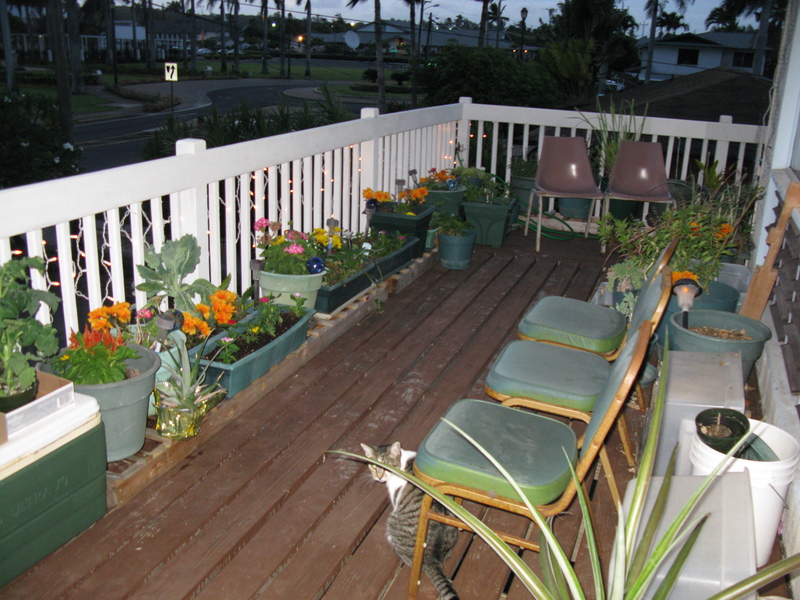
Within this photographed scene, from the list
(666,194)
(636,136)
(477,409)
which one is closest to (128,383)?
(477,409)

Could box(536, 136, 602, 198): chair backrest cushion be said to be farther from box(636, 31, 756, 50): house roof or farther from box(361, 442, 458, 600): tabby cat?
box(636, 31, 756, 50): house roof

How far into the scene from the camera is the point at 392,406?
9.84ft

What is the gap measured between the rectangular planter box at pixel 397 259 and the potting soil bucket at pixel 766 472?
2.36 metres

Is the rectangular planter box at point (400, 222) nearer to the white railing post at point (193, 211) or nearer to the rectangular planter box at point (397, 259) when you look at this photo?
the rectangular planter box at point (397, 259)

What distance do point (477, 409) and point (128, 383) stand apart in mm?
1123

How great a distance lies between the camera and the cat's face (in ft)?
7.22

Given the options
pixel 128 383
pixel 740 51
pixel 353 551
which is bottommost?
pixel 353 551

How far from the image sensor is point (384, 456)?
7.39ft

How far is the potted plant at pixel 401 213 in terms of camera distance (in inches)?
176

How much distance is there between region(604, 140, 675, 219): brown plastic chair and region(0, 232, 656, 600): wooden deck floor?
2258 millimetres

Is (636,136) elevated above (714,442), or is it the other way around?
(636,136)

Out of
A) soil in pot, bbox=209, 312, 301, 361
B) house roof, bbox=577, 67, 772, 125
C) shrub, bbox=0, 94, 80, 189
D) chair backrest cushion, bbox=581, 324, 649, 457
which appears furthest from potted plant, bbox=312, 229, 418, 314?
house roof, bbox=577, 67, 772, 125

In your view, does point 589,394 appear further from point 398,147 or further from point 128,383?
point 398,147

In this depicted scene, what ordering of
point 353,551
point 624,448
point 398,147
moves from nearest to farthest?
point 353,551, point 624,448, point 398,147
